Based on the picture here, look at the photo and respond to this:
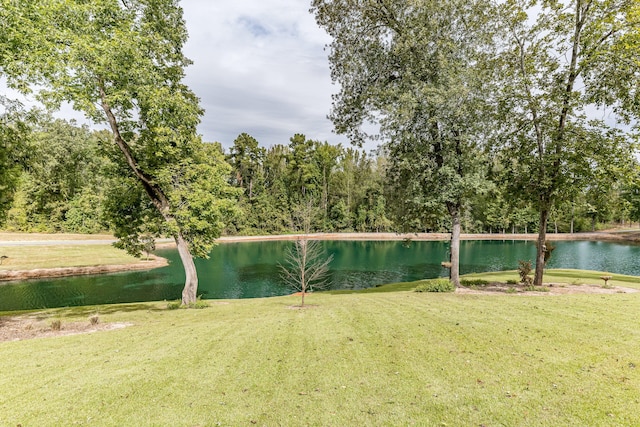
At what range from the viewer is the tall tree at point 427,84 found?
14.1m

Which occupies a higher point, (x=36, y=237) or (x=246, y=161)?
(x=246, y=161)

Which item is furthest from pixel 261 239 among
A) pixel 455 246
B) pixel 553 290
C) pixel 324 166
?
pixel 553 290

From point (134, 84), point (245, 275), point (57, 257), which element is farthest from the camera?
point (57, 257)

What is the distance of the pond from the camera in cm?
2445

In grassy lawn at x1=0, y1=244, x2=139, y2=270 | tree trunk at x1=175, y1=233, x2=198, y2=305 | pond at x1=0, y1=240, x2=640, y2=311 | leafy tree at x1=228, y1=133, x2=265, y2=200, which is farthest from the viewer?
leafy tree at x1=228, y1=133, x2=265, y2=200

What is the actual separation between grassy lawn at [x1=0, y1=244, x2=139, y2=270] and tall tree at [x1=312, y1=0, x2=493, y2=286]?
35.0 meters

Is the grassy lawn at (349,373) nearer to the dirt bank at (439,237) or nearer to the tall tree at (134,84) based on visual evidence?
the tall tree at (134,84)

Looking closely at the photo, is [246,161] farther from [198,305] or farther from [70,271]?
[198,305]

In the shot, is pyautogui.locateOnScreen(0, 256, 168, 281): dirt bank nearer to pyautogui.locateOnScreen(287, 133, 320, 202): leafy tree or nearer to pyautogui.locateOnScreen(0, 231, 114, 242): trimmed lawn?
pyautogui.locateOnScreen(0, 231, 114, 242): trimmed lawn

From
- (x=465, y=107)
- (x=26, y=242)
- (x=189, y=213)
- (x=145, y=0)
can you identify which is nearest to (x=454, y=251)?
(x=465, y=107)

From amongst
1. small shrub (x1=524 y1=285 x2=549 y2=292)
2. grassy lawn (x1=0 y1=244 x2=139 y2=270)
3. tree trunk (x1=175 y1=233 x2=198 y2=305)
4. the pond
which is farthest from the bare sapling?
grassy lawn (x1=0 y1=244 x2=139 y2=270)

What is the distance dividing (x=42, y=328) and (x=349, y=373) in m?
10.6

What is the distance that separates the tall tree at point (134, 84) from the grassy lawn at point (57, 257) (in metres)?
24.4

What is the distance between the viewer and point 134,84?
12297mm
